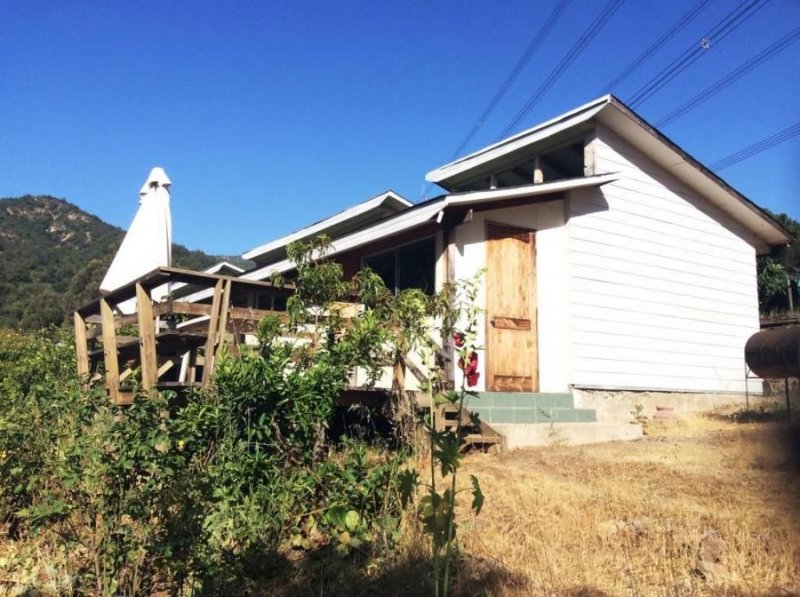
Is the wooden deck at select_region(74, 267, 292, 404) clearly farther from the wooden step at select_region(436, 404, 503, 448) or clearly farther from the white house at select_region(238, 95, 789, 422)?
the white house at select_region(238, 95, 789, 422)

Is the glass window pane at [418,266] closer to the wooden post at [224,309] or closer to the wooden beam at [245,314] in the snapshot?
the wooden beam at [245,314]

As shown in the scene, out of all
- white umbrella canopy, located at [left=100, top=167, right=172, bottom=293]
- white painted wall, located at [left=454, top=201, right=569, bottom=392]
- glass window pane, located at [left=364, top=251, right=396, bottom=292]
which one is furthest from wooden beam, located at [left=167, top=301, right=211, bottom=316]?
glass window pane, located at [left=364, top=251, right=396, bottom=292]

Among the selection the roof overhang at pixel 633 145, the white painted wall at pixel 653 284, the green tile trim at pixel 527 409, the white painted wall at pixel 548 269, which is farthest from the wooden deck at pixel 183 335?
the roof overhang at pixel 633 145

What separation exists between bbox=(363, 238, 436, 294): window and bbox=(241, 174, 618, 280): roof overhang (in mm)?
745

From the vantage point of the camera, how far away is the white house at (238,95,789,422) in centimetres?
965

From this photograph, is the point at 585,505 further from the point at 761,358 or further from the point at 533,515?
the point at 761,358

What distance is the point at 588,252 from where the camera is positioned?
1046cm

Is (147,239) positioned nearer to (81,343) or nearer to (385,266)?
(81,343)

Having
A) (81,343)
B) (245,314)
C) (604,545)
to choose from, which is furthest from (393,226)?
(604,545)

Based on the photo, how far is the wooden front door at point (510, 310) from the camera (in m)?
9.56

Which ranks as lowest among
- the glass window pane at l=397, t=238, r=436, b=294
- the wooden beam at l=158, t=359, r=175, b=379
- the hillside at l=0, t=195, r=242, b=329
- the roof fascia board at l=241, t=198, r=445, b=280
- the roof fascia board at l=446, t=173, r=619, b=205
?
the wooden beam at l=158, t=359, r=175, b=379

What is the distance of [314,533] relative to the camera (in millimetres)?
4387

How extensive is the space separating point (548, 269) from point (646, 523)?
20.7 ft

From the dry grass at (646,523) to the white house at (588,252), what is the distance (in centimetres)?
296
